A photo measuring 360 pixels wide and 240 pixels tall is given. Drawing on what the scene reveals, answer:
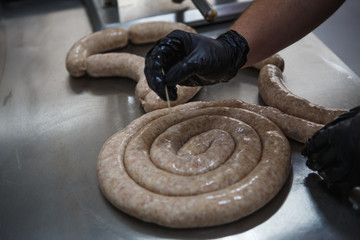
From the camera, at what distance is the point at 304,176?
2445 millimetres

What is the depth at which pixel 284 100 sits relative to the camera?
2873mm

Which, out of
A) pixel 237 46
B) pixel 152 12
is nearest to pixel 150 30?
pixel 152 12

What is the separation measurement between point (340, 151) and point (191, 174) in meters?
0.82

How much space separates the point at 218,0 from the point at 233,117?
2.03m

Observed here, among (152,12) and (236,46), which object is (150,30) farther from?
(236,46)

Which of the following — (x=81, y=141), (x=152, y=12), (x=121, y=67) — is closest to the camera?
(x=81, y=141)

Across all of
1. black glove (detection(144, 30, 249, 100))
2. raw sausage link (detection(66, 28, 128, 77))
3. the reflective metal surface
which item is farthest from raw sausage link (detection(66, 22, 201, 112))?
black glove (detection(144, 30, 249, 100))

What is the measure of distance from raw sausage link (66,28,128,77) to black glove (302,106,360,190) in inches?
80.0

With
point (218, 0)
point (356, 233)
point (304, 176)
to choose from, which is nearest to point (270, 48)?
point (304, 176)

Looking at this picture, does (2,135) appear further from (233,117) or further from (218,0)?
(218,0)

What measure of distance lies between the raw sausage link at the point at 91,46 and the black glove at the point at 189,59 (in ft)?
3.71

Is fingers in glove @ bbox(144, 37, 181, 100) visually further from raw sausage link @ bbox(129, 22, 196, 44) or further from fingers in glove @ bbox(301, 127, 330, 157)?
raw sausage link @ bbox(129, 22, 196, 44)

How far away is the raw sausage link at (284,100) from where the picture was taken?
8.95ft

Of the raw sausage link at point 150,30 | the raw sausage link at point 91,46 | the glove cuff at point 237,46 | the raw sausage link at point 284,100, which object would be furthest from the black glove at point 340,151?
the raw sausage link at point 91,46
